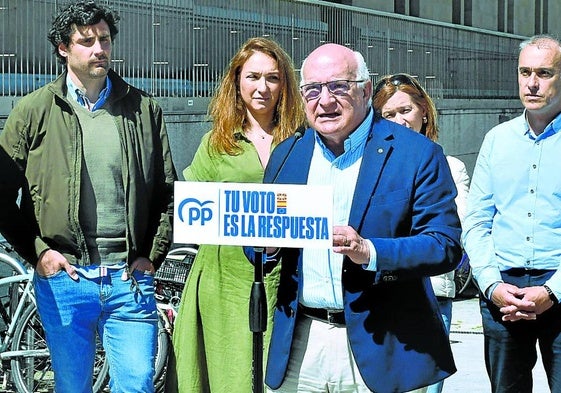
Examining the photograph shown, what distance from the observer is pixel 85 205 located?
529 cm

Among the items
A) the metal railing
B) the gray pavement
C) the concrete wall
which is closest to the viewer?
the gray pavement

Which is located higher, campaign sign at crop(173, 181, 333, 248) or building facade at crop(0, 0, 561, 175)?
building facade at crop(0, 0, 561, 175)

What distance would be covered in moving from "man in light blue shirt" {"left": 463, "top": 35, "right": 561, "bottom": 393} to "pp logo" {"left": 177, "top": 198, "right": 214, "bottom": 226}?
147 centimetres

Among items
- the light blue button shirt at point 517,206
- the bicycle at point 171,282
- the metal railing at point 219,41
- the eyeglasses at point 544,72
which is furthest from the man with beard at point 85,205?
the metal railing at point 219,41

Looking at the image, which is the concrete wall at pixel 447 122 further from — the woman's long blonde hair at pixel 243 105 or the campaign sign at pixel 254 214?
the campaign sign at pixel 254 214

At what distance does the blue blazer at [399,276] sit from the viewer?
13.9 ft

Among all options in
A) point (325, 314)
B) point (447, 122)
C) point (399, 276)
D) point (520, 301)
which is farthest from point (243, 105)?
point (447, 122)

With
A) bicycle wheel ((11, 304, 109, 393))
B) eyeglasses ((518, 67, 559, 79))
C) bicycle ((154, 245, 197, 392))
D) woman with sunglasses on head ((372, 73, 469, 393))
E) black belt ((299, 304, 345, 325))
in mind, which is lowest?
bicycle wheel ((11, 304, 109, 393))

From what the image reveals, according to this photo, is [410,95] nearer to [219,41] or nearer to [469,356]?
[469,356]

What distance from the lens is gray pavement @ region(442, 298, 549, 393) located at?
336 inches

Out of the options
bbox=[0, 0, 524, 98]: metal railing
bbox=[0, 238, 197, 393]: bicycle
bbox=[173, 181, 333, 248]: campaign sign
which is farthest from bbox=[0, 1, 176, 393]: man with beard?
bbox=[0, 0, 524, 98]: metal railing

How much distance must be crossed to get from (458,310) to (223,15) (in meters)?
4.57

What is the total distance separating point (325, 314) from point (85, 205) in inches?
54.0

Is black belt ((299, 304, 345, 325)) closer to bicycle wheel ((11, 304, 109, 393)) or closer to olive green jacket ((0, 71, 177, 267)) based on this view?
olive green jacket ((0, 71, 177, 267))
